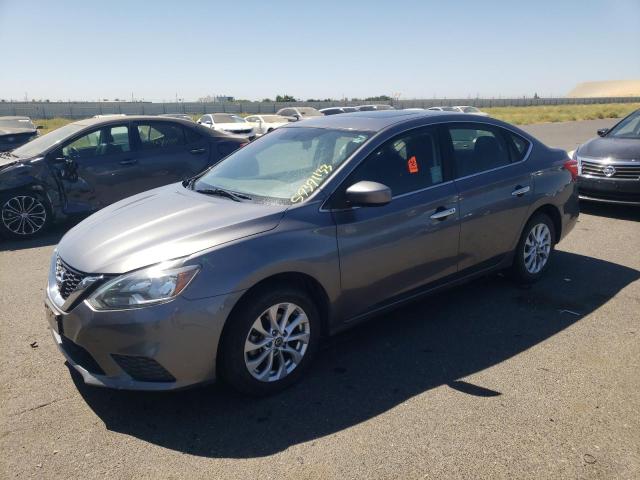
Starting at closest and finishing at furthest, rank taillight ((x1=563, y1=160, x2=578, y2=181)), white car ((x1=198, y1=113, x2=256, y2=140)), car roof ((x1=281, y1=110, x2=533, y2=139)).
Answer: car roof ((x1=281, y1=110, x2=533, y2=139)) < taillight ((x1=563, y1=160, x2=578, y2=181)) < white car ((x1=198, y1=113, x2=256, y2=140))

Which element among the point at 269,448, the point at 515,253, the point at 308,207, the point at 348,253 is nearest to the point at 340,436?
the point at 269,448

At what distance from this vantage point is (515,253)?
5016mm

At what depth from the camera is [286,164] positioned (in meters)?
4.20

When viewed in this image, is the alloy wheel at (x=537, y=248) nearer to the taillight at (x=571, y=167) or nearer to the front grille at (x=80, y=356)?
the taillight at (x=571, y=167)

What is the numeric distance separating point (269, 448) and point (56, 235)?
240 inches

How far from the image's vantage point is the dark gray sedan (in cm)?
301

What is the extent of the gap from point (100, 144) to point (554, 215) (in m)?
6.24

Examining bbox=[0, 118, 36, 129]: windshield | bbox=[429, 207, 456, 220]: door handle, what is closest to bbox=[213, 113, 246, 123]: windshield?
bbox=[0, 118, 36, 129]: windshield

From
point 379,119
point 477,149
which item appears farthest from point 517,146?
point 379,119

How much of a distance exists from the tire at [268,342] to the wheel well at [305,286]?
0.03 m

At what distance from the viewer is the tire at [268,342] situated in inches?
125

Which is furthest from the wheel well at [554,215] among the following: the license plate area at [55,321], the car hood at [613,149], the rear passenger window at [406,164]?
the license plate area at [55,321]

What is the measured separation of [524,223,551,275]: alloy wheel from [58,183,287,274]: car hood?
2.71 m

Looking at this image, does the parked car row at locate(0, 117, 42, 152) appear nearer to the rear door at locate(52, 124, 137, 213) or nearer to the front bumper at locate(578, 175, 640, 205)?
the rear door at locate(52, 124, 137, 213)
